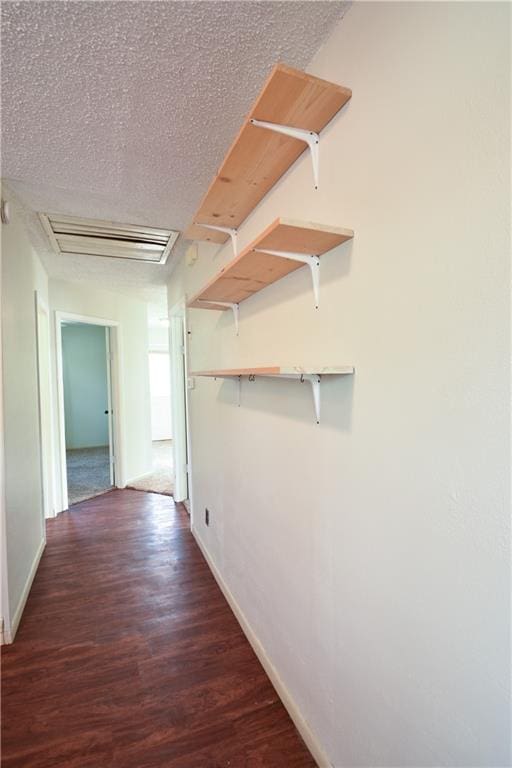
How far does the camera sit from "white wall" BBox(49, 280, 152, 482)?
431 centimetres

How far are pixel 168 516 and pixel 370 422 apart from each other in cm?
320

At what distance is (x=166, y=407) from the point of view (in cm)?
778

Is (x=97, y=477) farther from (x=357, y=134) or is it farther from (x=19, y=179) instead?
(x=357, y=134)

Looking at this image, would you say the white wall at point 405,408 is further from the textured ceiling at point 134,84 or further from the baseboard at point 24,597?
the baseboard at point 24,597

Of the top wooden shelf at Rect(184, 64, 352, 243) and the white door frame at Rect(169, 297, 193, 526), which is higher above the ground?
the top wooden shelf at Rect(184, 64, 352, 243)

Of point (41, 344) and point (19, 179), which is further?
point (41, 344)

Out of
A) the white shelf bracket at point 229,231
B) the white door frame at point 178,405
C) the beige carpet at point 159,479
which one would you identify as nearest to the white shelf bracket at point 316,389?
the white shelf bracket at point 229,231

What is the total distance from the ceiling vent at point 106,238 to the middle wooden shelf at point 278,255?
1370mm

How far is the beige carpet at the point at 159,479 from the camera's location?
4.53 m

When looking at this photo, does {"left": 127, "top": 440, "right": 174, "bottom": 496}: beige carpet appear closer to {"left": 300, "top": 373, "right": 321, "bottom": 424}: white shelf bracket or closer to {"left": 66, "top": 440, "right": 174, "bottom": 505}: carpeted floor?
{"left": 66, "top": 440, "right": 174, "bottom": 505}: carpeted floor

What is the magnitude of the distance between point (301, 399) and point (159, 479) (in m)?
4.10

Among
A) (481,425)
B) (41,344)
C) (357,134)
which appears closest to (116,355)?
(41,344)

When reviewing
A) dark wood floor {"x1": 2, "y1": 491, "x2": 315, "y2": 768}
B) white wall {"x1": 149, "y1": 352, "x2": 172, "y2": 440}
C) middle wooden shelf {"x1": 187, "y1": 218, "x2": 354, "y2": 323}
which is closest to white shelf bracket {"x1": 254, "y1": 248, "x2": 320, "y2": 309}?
middle wooden shelf {"x1": 187, "y1": 218, "x2": 354, "y2": 323}

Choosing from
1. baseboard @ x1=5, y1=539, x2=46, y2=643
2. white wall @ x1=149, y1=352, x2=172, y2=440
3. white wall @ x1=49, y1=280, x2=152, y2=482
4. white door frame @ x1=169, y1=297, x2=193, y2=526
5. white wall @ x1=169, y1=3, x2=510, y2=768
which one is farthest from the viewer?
white wall @ x1=149, y1=352, x2=172, y2=440
